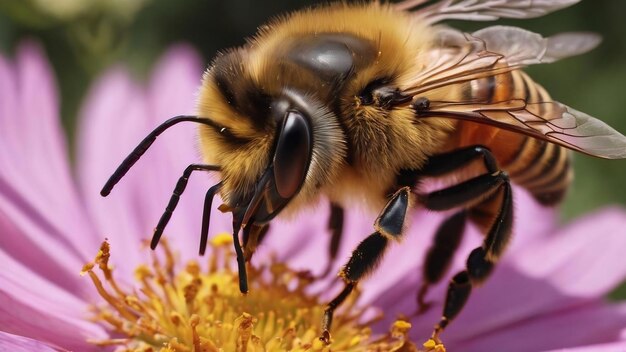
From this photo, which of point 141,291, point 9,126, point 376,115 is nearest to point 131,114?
point 9,126

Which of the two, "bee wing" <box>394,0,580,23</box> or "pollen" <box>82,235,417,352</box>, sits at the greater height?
"bee wing" <box>394,0,580,23</box>

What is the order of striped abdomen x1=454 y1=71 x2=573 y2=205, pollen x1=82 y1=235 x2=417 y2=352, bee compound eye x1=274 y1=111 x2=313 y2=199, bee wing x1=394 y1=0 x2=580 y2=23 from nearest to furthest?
bee compound eye x1=274 y1=111 x2=313 y2=199 → striped abdomen x1=454 y1=71 x2=573 y2=205 → pollen x1=82 y1=235 x2=417 y2=352 → bee wing x1=394 y1=0 x2=580 y2=23

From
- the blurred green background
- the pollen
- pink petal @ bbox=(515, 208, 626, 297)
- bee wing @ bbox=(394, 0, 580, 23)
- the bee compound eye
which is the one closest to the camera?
the bee compound eye

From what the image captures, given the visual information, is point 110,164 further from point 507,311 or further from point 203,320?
point 507,311

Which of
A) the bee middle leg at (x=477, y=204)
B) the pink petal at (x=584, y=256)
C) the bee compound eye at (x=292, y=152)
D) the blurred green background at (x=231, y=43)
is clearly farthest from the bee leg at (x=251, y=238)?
the blurred green background at (x=231, y=43)

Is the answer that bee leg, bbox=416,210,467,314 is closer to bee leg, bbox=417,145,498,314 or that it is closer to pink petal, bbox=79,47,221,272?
bee leg, bbox=417,145,498,314

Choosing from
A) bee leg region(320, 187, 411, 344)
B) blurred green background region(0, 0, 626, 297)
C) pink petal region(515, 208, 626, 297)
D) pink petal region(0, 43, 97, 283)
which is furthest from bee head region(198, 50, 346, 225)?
blurred green background region(0, 0, 626, 297)

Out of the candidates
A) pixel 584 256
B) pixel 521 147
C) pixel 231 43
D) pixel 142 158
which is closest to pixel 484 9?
pixel 521 147
